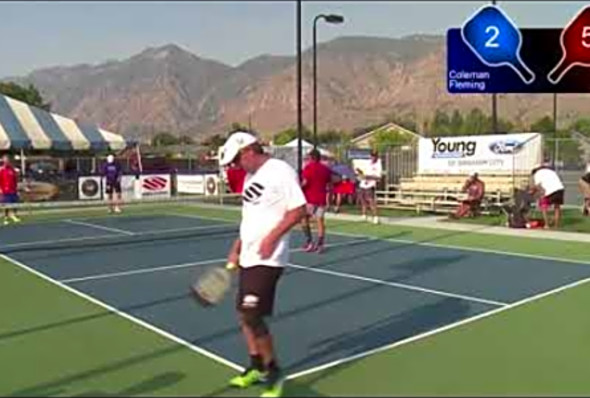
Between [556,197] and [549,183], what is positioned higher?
[549,183]

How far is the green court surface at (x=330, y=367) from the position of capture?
21.0 feet

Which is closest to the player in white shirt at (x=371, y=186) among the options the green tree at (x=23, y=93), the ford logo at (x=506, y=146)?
the ford logo at (x=506, y=146)

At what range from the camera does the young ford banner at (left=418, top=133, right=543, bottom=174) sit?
76.3ft

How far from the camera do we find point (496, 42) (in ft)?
40.8

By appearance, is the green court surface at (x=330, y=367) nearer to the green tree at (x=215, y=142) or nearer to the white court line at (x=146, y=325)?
the white court line at (x=146, y=325)

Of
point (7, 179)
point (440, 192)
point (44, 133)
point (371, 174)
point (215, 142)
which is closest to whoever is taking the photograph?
point (7, 179)

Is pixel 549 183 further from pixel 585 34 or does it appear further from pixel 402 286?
pixel 585 34

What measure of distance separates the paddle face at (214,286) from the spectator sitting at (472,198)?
1639 cm

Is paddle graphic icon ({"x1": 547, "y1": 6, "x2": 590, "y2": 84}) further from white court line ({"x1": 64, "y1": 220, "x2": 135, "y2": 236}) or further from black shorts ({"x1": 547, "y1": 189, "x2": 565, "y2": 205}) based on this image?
white court line ({"x1": 64, "y1": 220, "x2": 135, "y2": 236})

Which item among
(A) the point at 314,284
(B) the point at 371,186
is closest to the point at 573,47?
(A) the point at 314,284

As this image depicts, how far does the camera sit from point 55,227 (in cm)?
2127

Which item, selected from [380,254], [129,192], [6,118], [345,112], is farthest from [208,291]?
[345,112]

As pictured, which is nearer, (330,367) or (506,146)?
(330,367)

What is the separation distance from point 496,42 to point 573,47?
2.39 meters
